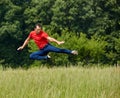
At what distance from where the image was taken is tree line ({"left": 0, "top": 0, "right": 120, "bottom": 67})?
3912 centimetres

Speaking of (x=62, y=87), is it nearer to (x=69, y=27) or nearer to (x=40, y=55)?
(x=40, y=55)

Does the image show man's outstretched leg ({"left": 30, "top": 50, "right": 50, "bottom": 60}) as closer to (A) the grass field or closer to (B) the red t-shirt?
(B) the red t-shirt

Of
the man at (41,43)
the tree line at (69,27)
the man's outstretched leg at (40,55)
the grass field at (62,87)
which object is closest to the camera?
the grass field at (62,87)

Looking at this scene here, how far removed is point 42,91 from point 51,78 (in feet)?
4.61

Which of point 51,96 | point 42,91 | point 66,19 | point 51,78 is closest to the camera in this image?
point 51,96

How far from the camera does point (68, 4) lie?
4012 centimetres

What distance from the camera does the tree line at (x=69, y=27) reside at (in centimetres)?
3912

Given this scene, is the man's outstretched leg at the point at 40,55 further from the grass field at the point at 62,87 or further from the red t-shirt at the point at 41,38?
the grass field at the point at 62,87

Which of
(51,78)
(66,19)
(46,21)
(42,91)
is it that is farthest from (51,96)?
(46,21)

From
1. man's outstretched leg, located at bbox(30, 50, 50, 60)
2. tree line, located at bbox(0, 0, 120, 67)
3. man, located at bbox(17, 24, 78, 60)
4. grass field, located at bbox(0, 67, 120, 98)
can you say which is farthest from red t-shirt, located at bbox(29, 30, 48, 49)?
tree line, located at bbox(0, 0, 120, 67)

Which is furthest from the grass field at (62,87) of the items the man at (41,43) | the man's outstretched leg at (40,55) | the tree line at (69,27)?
the tree line at (69,27)

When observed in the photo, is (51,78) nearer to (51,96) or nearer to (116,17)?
(51,96)

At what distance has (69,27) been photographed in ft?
135

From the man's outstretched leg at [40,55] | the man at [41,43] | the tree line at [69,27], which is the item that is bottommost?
the tree line at [69,27]
